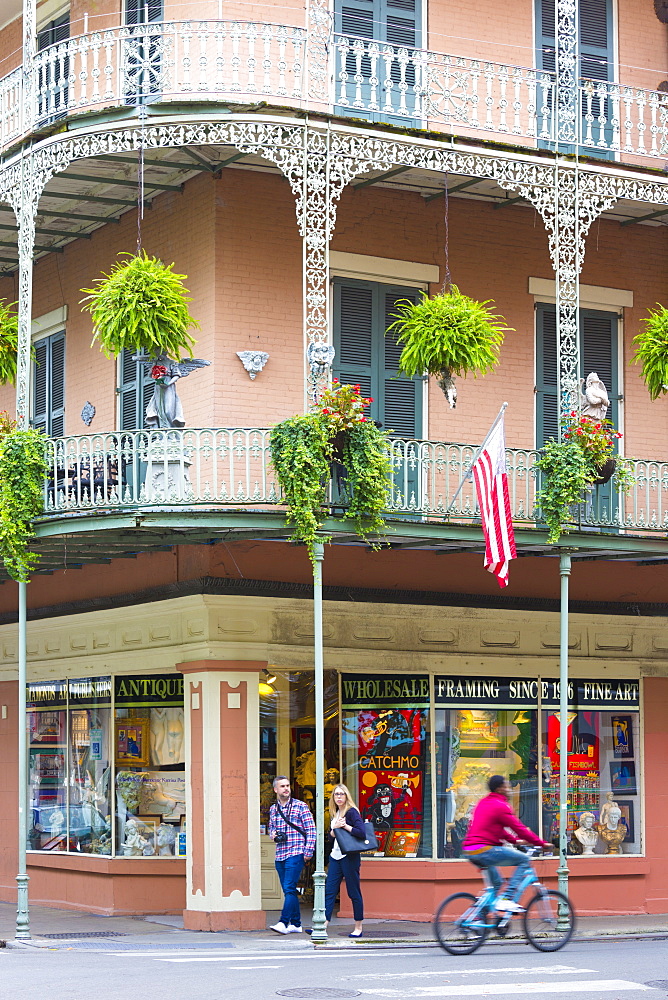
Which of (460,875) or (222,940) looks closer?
(222,940)

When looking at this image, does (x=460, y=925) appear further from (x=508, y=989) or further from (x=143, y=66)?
(x=143, y=66)

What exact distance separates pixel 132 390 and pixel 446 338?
13.8 feet

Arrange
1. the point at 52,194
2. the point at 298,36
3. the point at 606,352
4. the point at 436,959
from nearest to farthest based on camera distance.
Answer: the point at 436,959
the point at 298,36
the point at 52,194
the point at 606,352

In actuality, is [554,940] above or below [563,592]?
below

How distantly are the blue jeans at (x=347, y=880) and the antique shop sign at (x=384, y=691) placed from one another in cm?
199

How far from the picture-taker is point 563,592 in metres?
17.1

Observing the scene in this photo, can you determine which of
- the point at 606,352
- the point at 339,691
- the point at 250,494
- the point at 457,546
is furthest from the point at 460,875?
the point at 606,352

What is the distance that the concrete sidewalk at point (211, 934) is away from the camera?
15.7 metres

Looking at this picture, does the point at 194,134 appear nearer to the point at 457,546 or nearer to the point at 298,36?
the point at 298,36

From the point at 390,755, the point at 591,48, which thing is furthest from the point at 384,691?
the point at 591,48

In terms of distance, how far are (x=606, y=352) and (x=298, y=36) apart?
5.78 m

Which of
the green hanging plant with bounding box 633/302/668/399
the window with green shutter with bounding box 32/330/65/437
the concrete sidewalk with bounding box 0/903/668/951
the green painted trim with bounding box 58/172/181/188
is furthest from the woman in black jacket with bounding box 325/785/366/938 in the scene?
the green painted trim with bounding box 58/172/181/188

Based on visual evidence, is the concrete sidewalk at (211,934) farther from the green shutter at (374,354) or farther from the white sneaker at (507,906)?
the green shutter at (374,354)

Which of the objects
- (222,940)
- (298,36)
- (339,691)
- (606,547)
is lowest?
(222,940)
